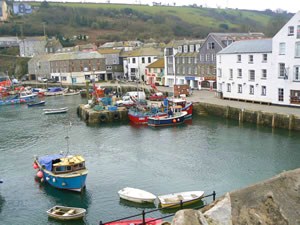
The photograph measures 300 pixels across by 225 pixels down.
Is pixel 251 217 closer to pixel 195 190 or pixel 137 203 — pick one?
pixel 137 203

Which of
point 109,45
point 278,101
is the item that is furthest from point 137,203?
point 109,45

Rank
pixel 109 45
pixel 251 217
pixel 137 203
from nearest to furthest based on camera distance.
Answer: pixel 251 217
pixel 137 203
pixel 109 45

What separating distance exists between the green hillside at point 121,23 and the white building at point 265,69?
66.7 meters

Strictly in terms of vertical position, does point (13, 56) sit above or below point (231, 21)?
below

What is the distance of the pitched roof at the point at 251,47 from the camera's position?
4075 cm

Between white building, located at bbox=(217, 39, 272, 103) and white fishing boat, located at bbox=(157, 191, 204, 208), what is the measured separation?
2306 cm

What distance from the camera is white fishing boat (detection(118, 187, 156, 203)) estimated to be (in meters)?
19.8

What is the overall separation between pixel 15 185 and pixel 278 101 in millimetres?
26346

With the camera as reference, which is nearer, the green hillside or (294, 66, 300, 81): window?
(294, 66, 300, 81): window

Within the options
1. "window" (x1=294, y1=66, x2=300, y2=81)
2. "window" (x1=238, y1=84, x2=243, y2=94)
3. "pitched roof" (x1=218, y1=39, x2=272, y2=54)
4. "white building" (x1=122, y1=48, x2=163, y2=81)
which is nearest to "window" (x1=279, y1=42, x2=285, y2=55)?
"pitched roof" (x1=218, y1=39, x2=272, y2=54)

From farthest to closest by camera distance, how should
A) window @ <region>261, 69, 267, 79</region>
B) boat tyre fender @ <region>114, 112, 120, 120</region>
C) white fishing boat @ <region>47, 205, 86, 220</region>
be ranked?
1. boat tyre fender @ <region>114, 112, 120, 120</region>
2. window @ <region>261, 69, 267, 79</region>
3. white fishing boat @ <region>47, 205, 86, 220</region>

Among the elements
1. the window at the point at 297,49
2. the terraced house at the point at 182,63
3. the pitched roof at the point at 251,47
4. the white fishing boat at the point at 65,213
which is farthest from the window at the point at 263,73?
the white fishing boat at the point at 65,213

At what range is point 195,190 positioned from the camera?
21.5 metres

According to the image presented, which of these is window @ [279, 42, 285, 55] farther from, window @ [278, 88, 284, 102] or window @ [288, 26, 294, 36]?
window @ [278, 88, 284, 102]
